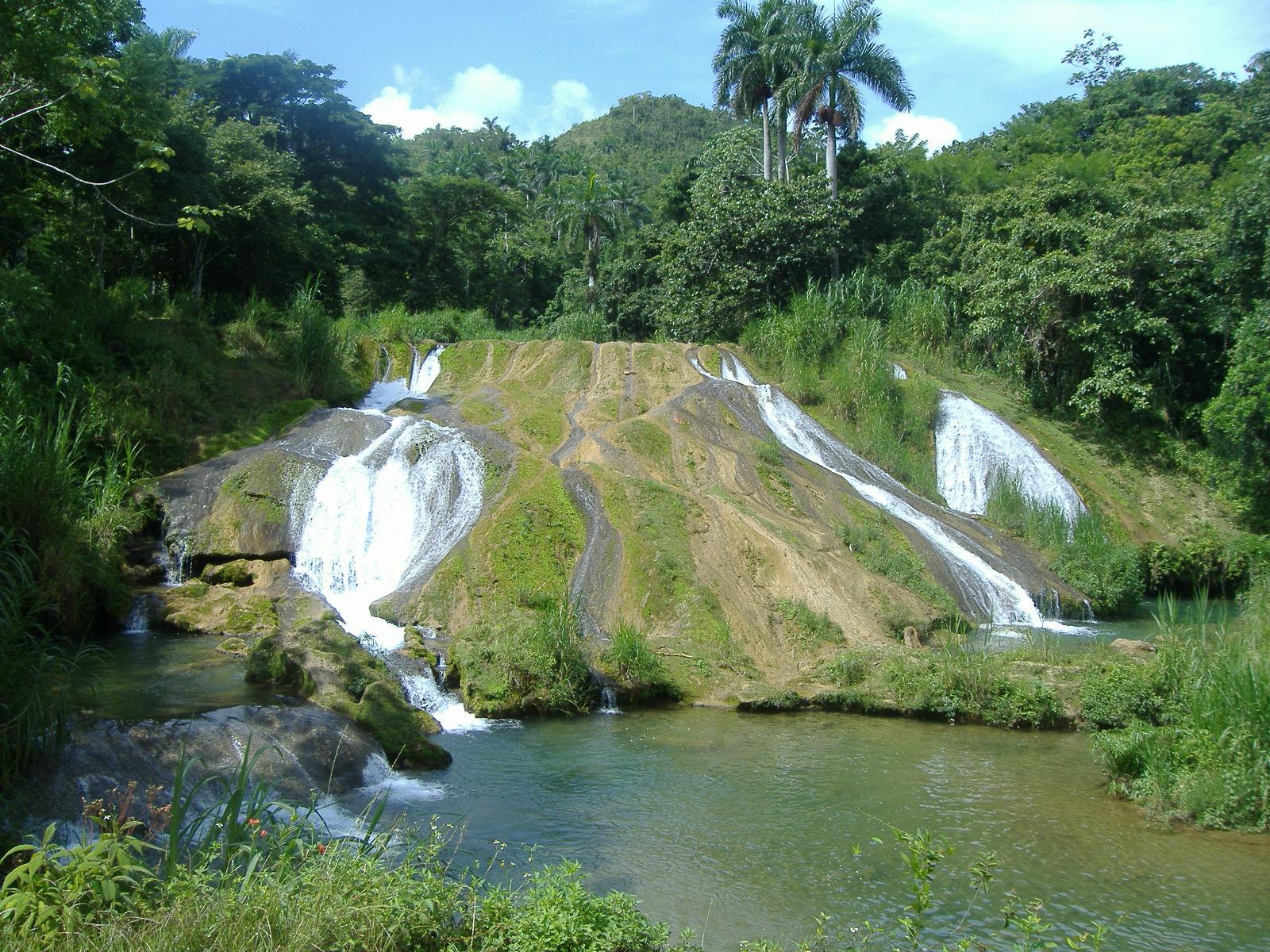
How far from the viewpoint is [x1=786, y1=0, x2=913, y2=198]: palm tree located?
35062mm

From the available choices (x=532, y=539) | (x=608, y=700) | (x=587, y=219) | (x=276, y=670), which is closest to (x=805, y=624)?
(x=608, y=700)

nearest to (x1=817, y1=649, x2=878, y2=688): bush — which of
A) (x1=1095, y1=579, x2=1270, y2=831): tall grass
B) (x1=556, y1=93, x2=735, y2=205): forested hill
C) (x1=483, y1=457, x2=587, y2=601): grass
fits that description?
(x1=1095, y1=579, x2=1270, y2=831): tall grass

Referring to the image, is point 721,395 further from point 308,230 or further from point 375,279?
point 375,279

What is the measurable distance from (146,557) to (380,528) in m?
3.87

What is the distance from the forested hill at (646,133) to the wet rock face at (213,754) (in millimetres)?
67439

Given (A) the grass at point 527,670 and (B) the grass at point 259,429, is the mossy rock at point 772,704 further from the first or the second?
(B) the grass at point 259,429

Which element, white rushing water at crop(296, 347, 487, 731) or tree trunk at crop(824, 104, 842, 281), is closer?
white rushing water at crop(296, 347, 487, 731)

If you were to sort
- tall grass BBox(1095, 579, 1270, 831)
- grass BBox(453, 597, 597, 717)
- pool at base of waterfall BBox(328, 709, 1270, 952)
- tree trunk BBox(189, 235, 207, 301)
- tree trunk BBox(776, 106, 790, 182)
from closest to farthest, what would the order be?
pool at base of waterfall BBox(328, 709, 1270, 952)
tall grass BBox(1095, 579, 1270, 831)
grass BBox(453, 597, 597, 717)
tree trunk BBox(189, 235, 207, 301)
tree trunk BBox(776, 106, 790, 182)

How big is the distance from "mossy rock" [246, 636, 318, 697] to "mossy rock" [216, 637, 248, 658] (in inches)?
44.4

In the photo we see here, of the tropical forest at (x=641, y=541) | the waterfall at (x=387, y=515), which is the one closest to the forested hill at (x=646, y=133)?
the tropical forest at (x=641, y=541)

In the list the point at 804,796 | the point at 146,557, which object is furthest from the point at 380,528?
the point at 804,796

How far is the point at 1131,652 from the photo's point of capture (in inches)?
538

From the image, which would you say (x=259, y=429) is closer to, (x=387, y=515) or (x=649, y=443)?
(x=387, y=515)

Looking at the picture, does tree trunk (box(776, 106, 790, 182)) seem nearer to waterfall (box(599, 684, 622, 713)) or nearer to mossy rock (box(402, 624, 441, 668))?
mossy rock (box(402, 624, 441, 668))
